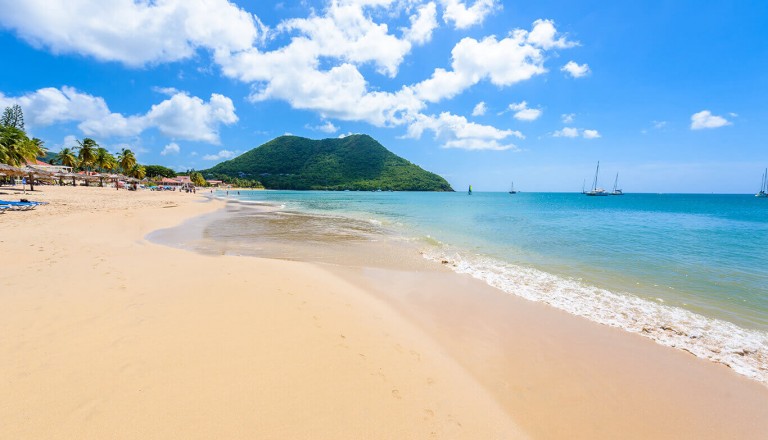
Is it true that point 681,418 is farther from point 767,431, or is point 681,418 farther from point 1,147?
point 1,147

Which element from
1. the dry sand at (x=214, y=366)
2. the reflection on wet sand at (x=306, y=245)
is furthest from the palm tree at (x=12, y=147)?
the dry sand at (x=214, y=366)

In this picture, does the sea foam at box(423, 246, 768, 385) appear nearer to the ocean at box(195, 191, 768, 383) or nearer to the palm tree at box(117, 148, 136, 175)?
the ocean at box(195, 191, 768, 383)

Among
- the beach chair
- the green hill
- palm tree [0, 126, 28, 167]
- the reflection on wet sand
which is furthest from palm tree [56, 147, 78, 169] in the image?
the green hill

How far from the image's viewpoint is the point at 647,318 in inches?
287

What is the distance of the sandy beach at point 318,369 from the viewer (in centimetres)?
319

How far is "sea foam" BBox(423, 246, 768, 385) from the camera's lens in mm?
5758

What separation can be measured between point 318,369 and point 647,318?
7.89 m

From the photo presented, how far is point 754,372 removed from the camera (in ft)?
17.1

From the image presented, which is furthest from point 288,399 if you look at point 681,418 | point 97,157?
point 97,157

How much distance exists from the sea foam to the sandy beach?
52 centimetres

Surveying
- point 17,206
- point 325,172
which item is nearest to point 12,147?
point 17,206

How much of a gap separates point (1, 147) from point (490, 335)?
52361mm

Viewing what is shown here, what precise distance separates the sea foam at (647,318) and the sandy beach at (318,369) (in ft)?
1.72

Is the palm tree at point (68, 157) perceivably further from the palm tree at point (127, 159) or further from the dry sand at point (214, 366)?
the dry sand at point (214, 366)
